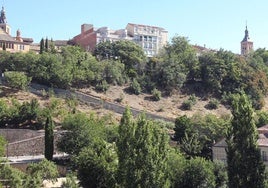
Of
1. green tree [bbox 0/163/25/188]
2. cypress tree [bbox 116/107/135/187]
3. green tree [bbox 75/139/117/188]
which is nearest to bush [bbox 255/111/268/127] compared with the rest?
green tree [bbox 75/139/117/188]

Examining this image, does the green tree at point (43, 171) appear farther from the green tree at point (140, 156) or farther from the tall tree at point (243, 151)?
the tall tree at point (243, 151)

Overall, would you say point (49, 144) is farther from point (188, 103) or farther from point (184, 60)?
point (184, 60)

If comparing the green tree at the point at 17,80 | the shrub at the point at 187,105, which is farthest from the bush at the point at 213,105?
the green tree at the point at 17,80

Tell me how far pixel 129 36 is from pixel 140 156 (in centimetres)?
7000

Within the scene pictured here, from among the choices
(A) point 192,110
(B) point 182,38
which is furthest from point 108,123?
(B) point 182,38

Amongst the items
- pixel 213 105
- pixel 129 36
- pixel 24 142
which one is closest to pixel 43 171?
pixel 24 142

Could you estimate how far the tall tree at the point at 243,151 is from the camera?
107 ft

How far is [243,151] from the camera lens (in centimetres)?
3341

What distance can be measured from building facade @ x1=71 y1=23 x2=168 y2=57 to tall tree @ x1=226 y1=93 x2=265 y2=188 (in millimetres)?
64133

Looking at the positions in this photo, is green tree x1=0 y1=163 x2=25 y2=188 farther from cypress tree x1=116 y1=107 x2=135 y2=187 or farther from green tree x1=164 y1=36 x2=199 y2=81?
green tree x1=164 y1=36 x2=199 y2=81

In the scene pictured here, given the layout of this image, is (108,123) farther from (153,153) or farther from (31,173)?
(153,153)

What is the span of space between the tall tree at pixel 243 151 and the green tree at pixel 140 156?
4793 mm

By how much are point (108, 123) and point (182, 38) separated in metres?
39.0

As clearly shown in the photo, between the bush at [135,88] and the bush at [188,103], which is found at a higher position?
the bush at [135,88]
